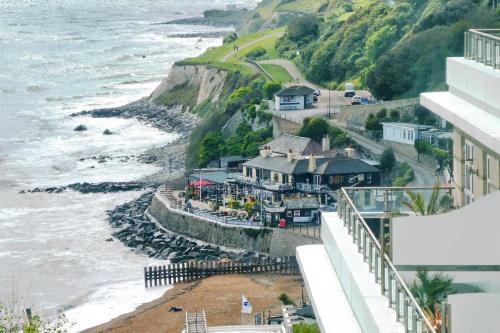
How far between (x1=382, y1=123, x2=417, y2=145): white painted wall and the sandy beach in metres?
16.7

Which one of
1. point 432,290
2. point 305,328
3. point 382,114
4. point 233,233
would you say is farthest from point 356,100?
point 432,290

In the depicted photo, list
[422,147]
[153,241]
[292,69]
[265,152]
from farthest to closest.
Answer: [292,69], [265,152], [422,147], [153,241]

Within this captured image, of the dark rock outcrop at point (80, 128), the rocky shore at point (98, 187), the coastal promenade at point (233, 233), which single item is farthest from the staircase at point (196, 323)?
the dark rock outcrop at point (80, 128)

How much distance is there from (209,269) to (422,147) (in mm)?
14951

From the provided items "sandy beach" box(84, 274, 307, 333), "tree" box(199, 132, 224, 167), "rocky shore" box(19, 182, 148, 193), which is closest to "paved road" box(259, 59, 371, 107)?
"tree" box(199, 132, 224, 167)

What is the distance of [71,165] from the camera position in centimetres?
9012

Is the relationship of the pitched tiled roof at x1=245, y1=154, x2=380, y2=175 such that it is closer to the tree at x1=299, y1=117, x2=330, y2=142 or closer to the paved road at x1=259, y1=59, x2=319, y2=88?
the tree at x1=299, y1=117, x2=330, y2=142

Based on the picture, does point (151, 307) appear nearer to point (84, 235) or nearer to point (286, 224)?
point (286, 224)

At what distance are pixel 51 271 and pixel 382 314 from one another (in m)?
48.7

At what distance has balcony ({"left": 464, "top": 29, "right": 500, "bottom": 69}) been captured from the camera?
45.1 feet

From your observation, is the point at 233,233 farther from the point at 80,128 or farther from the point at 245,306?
the point at 80,128

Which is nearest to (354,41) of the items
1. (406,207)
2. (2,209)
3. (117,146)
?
(117,146)

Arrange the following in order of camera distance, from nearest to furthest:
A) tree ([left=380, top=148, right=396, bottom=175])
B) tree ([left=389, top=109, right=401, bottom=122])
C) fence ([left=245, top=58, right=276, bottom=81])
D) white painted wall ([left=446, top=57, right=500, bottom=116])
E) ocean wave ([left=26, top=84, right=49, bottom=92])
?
white painted wall ([left=446, top=57, right=500, bottom=116])
tree ([left=380, top=148, right=396, bottom=175])
tree ([left=389, top=109, right=401, bottom=122])
fence ([left=245, top=58, right=276, bottom=81])
ocean wave ([left=26, top=84, right=49, bottom=92])

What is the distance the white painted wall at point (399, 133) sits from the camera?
70.4 metres
